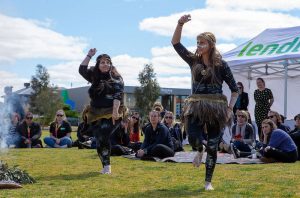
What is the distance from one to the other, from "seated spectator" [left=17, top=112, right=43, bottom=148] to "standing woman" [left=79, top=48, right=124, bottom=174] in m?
8.08

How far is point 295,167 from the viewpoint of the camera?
866cm

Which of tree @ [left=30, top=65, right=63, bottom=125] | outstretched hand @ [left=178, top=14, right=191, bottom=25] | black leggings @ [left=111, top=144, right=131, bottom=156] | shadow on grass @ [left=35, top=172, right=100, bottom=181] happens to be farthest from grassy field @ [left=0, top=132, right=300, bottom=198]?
tree @ [left=30, top=65, right=63, bottom=125]

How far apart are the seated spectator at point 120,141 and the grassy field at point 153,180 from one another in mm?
1780

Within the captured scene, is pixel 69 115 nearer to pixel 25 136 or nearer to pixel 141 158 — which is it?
pixel 25 136

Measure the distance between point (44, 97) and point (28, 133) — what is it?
40810 millimetres

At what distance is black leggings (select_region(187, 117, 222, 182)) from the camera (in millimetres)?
5785

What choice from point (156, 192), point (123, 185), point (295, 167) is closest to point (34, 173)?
point (123, 185)

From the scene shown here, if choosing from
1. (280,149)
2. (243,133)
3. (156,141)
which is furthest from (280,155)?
(156,141)

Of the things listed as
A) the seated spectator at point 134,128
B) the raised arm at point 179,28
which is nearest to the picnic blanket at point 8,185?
the raised arm at point 179,28

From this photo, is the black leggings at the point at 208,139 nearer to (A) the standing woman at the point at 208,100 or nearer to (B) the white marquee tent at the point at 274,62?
(A) the standing woman at the point at 208,100

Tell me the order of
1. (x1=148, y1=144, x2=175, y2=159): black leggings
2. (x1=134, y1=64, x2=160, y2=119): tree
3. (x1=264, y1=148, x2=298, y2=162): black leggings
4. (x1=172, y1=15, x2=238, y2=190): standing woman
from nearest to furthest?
1. (x1=172, y1=15, x2=238, y2=190): standing woman
2. (x1=264, y1=148, x2=298, y2=162): black leggings
3. (x1=148, y1=144, x2=175, y2=159): black leggings
4. (x1=134, y1=64, x2=160, y2=119): tree

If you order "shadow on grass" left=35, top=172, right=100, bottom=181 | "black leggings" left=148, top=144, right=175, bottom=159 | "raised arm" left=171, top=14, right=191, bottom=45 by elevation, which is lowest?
"shadow on grass" left=35, top=172, right=100, bottom=181

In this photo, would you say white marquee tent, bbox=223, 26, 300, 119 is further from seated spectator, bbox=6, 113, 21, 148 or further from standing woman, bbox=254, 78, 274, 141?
seated spectator, bbox=6, 113, 21, 148

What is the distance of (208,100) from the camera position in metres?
5.82
